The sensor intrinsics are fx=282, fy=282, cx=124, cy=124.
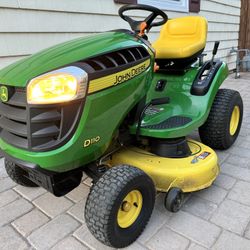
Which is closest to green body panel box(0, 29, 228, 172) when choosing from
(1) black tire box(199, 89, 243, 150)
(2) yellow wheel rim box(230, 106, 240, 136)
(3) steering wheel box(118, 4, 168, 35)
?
(3) steering wheel box(118, 4, 168, 35)

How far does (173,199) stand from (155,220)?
0.20m

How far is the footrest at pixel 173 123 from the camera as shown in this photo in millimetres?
1771

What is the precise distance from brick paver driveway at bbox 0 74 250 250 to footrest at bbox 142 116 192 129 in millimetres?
482

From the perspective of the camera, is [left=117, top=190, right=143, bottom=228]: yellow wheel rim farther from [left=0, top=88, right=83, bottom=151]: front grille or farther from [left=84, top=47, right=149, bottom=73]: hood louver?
[left=84, top=47, right=149, bottom=73]: hood louver

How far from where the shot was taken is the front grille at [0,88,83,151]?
1.24m

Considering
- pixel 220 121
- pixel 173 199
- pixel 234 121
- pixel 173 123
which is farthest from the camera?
pixel 234 121

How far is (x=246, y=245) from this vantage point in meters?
1.46

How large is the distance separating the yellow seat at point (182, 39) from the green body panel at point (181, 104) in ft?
0.65

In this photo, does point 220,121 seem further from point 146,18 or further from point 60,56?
point 60,56

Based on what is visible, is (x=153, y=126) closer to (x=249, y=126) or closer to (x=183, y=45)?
(x=183, y=45)

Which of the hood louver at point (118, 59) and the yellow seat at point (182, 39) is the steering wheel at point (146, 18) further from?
the yellow seat at point (182, 39)

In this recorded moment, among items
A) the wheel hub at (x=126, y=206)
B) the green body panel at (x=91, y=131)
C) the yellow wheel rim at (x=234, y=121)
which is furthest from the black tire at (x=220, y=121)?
the wheel hub at (x=126, y=206)

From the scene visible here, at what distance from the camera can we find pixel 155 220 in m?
1.67

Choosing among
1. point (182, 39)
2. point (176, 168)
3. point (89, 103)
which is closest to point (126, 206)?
point (176, 168)
